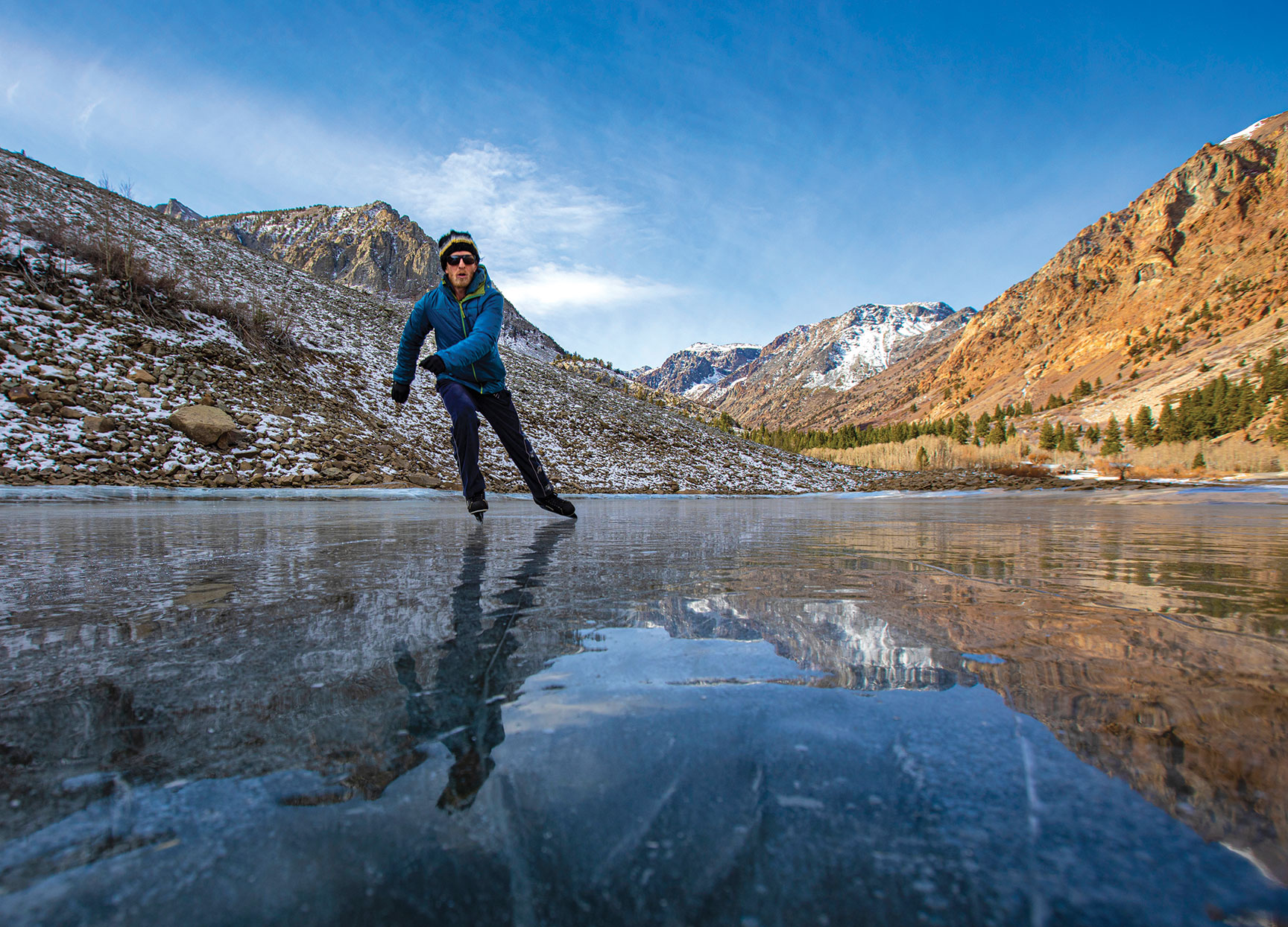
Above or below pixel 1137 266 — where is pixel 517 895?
below

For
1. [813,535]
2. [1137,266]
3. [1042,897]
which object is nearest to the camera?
[1042,897]

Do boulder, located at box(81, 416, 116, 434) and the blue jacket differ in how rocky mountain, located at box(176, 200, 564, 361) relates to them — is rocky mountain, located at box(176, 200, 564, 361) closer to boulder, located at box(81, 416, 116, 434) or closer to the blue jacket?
boulder, located at box(81, 416, 116, 434)

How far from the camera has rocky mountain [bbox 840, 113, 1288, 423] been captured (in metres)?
75.4

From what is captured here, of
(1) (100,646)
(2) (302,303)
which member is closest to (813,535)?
(1) (100,646)

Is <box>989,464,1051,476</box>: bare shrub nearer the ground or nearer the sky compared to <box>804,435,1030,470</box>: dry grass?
nearer the ground

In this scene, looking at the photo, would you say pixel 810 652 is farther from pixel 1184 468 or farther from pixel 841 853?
pixel 1184 468

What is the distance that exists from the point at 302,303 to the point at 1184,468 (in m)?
40.8

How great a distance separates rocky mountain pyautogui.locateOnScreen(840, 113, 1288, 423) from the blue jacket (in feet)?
257

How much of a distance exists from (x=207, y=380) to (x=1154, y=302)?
138641 mm

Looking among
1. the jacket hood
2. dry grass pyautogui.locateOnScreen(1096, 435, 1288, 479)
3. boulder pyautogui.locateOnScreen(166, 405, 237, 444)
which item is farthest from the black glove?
dry grass pyautogui.locateOnScreen(1096, 435, 1288, 479)

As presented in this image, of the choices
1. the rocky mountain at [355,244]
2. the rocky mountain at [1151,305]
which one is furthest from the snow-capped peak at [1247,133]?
the rocky mountain at [355,244]

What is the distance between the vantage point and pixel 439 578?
216cm

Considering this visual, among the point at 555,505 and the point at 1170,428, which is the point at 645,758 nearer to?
the point at 555,505

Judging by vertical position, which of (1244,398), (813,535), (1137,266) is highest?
(1137,266)
